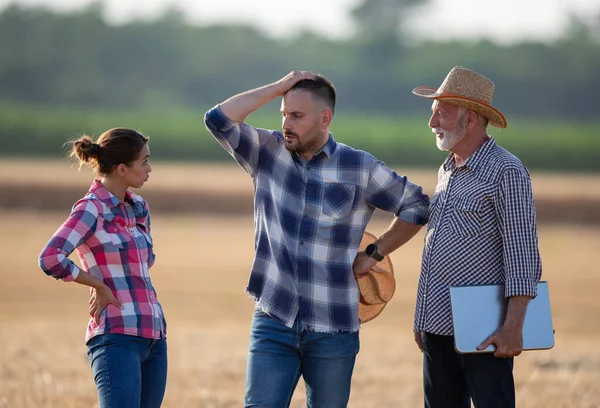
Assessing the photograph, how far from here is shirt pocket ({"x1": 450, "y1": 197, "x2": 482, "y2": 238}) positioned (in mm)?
3951

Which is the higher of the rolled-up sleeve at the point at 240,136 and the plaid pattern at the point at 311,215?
the rolled-up sleeve at the point at 240,136

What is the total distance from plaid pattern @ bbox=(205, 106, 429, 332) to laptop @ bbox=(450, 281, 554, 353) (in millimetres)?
397

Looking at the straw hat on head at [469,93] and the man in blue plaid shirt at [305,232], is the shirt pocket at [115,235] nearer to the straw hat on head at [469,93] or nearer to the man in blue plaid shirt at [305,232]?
the man in blue plaid shirt at [305,232]

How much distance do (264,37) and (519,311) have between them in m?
69.8

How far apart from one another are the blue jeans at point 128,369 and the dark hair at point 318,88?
1.04m

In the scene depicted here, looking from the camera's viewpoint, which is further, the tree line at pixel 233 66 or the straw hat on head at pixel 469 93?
the tree line at pixel 233 66

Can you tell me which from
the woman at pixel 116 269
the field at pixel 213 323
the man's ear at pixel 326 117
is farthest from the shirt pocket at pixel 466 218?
the field at pixel 213 323

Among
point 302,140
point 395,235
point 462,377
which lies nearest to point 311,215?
point 302,140

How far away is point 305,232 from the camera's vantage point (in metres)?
4.02

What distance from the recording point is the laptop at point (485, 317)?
12.7 ft

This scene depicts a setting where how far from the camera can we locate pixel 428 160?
46.7 metres

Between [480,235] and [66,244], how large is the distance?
1.43 m

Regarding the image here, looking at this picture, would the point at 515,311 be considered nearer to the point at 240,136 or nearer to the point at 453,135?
the point at 453,135

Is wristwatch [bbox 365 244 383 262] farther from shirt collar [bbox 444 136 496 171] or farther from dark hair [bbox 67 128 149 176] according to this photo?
dark hair [bbox 67 128 149 176]
